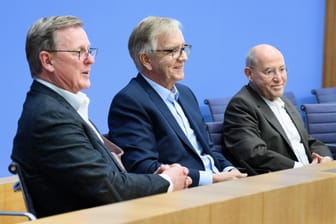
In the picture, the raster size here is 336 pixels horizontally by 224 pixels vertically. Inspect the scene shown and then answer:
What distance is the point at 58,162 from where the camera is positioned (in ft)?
9.57

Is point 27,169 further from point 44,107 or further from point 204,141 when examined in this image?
point 204,141

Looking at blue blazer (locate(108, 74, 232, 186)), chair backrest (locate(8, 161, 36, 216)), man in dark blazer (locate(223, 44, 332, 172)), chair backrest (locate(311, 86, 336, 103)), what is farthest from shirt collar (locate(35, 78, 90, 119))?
chair backrest (locate(311, 86, 336, 103))

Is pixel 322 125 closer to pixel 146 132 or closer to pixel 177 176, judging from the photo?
pixel 146 132

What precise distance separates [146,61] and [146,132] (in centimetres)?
43

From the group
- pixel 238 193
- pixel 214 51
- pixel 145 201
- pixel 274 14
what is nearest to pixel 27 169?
pixel 145 201

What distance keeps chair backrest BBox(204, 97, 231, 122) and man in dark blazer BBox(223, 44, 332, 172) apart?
3.46 ft

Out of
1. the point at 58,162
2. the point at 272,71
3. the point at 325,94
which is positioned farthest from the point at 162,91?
the point at 325,94

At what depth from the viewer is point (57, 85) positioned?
3.18m

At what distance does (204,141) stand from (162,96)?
329 mm

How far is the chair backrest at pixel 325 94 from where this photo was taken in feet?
23.3

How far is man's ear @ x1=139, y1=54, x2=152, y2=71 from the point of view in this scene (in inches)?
159

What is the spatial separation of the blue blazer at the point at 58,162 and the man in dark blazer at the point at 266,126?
164 cm

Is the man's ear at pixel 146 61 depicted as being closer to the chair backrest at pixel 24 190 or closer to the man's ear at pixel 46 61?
the man's ear at pixel 46 61

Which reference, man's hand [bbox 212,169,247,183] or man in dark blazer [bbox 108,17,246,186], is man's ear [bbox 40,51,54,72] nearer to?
man in dark blazer [bbox 108,17,246,186]
